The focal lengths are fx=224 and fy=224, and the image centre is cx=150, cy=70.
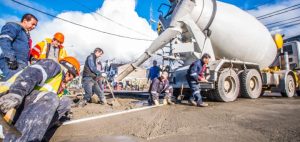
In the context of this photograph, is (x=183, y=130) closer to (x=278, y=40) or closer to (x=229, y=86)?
(x=229, y=86)

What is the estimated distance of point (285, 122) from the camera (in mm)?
3326

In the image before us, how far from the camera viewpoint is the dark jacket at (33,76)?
6.36ft

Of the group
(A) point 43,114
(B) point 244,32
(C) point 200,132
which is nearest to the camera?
(A) point 43,114

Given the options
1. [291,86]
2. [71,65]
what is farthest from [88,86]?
[291,86]

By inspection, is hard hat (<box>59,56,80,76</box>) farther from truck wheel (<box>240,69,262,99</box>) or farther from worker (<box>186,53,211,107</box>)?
truck wheel (<box>240,69,262,99</box>)

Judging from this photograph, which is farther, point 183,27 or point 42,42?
point 183,27

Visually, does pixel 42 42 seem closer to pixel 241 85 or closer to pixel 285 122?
pixel 285 122

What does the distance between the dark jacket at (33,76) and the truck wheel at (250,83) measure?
592 cm

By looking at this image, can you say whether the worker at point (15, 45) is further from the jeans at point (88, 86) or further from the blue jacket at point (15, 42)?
the jeans at point (88, 86)


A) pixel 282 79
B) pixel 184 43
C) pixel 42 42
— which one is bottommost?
pixel 282 79

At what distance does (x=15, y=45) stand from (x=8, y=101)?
2001 mm

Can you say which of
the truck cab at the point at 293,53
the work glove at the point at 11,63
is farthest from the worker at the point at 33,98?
the truck cab at the point at 293,53

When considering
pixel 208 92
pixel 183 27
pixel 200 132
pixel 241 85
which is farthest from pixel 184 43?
pixel 200 132

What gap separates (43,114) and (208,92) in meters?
5.20
